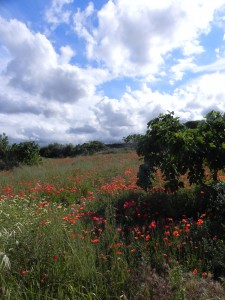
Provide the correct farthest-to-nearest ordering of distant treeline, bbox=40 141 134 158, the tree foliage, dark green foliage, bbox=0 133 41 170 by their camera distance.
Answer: distant treeline, bbox=40 141 134 158, dark green foliage, bbox=0 133 41 170, the tree foliage

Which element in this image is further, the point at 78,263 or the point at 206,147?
the point at 206,147

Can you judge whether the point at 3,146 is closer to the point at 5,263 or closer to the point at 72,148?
the point at 72,148

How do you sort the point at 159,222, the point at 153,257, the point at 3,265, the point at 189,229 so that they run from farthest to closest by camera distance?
the point at 159,222, the point at 189,229, the point at 153,257, the point at 3,265

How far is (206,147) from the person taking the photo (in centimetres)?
597

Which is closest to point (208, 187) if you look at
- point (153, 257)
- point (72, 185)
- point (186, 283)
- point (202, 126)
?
point (202, 126)

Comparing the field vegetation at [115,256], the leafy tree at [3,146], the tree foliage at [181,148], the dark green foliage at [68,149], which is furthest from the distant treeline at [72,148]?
the field vegetation at [115,256]

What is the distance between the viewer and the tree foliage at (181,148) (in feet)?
19.6

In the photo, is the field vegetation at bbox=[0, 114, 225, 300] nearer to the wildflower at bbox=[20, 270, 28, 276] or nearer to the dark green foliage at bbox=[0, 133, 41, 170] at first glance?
the wildflower at bbox=[20, 270, 28, 276]

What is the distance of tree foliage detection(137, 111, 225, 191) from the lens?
5980 millimetres

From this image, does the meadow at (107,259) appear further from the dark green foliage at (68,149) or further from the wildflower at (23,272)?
the dark green foliage at (68,149)

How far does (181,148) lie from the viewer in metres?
5.93

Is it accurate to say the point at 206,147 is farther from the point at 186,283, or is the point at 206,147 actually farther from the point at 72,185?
the point at 72,185

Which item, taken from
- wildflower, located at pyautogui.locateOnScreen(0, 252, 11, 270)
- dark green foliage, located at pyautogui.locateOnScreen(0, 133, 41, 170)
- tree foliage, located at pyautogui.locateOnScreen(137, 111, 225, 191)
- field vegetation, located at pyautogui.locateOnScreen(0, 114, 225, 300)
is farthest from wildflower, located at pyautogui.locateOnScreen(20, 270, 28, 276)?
dark green foliage, located at pyautogui.locateOnScreen(0, 133, 41, 170)

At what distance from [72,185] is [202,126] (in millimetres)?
4321
